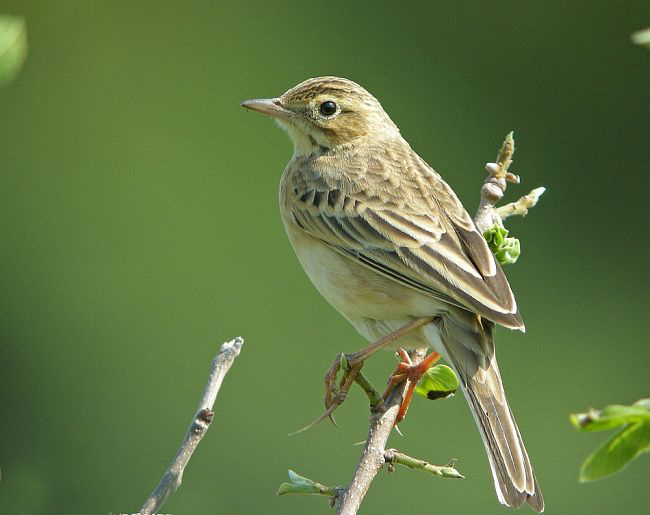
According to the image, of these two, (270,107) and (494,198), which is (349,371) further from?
(270,107)

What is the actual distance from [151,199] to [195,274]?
58 centimetres

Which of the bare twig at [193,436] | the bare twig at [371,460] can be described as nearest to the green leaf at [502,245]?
the bare twig at [371,460]

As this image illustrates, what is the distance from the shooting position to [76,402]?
666cm

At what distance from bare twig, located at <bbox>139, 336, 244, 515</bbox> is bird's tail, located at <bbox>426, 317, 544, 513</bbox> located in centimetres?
108

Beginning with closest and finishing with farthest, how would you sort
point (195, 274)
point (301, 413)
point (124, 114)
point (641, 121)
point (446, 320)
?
1. point (446, 320)
2. point (301, 413)
3. point (195, 274)
4. point (124, 114)
5. point (641, 121)

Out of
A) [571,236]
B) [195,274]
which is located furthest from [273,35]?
[571,236]

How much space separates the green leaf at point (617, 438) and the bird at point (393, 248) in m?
1.30

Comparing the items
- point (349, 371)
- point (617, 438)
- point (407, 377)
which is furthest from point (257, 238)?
point (617, 438)

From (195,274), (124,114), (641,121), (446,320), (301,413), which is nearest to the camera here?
(446,320)

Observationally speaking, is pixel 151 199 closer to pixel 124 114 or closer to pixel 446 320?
pixel 124 114

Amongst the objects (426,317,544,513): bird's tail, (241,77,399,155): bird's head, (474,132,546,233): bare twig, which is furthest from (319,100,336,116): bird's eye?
(426,317,544,513): bird's tail

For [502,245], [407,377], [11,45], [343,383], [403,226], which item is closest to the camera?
[11,45]

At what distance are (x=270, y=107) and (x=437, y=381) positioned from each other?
1781 mm

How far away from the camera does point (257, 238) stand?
6.84m
